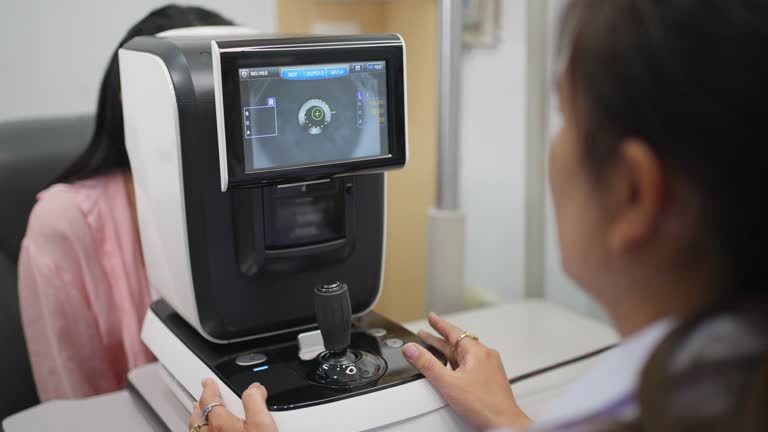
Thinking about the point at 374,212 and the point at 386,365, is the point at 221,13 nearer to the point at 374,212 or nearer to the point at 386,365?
the point at 374,212

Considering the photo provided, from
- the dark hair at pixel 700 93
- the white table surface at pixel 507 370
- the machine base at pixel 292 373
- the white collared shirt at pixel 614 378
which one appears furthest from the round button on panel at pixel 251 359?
the dark hair at pixel 700 93

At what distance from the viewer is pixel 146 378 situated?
37.7 inches

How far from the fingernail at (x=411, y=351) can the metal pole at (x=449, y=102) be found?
56 cm

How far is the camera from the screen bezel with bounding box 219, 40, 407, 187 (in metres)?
0.71

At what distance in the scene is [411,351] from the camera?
0.79 metres

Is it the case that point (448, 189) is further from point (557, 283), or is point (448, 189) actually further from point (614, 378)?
point (614, 378)

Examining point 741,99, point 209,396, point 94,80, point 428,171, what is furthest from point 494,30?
point 741,99

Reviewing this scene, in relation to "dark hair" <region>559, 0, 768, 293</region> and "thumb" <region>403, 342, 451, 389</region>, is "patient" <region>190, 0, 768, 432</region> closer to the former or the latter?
"dark hair" <region>559, 0, 768, 293</region>

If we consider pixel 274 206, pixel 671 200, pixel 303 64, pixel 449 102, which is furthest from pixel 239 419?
pixel 449 102

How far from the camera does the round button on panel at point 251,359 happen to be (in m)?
0.82

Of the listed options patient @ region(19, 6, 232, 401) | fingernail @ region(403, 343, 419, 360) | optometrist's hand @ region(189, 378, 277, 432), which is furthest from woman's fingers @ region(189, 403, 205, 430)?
patient @ region(19, 6, 232, 401)

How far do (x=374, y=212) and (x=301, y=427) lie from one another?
293 mm

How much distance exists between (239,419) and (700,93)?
525 mm

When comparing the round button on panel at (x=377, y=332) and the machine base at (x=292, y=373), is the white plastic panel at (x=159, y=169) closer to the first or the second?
the machine base at (x=292, y=373)
